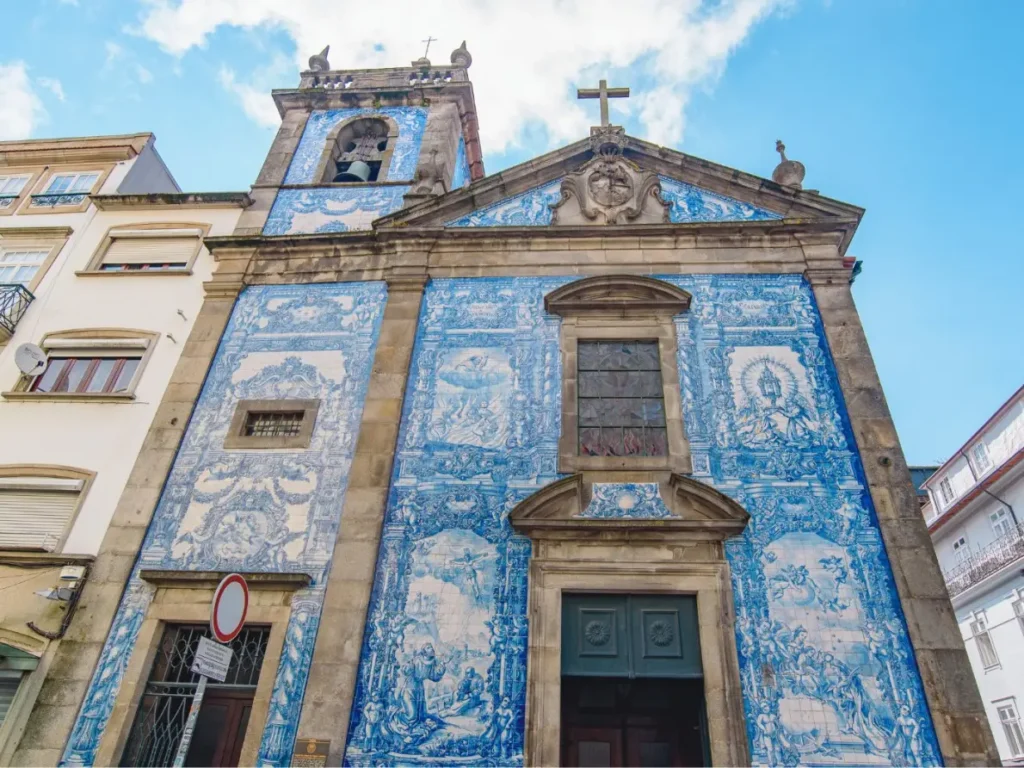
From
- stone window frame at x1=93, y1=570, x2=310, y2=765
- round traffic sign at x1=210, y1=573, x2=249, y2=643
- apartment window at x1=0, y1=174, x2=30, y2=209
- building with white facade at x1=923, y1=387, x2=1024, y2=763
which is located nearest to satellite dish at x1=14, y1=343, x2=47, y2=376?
stone window frame at x1=93, y1=570, x2=310, y2=765

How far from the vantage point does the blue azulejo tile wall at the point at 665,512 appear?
6.61m

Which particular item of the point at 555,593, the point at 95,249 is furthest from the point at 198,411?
the point at 555,593

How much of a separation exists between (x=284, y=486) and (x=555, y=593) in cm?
340

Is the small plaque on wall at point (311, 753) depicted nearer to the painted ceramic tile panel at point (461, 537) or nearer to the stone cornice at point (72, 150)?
the painted ceramic tile panel at point (461, 537)

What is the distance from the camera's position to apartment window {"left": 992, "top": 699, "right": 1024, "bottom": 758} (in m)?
17.0

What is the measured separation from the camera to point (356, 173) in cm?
1194

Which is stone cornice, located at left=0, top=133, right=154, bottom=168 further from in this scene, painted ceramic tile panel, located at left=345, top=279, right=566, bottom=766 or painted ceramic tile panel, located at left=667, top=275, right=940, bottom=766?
painted ceramic tile panel, located at left=667, top=275, right=940, bottom=766

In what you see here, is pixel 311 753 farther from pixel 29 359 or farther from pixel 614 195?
pixel 614 195

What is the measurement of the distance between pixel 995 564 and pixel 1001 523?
1.26 meters

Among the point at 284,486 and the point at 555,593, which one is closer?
the point at 555,593

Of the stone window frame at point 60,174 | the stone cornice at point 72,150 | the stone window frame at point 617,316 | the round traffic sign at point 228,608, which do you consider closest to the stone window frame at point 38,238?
the stone window frame at point 60,174

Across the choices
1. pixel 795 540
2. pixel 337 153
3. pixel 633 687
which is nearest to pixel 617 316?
pixel 795 540

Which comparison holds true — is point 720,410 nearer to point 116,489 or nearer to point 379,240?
point 379,240

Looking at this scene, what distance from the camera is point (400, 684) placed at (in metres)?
6.95
